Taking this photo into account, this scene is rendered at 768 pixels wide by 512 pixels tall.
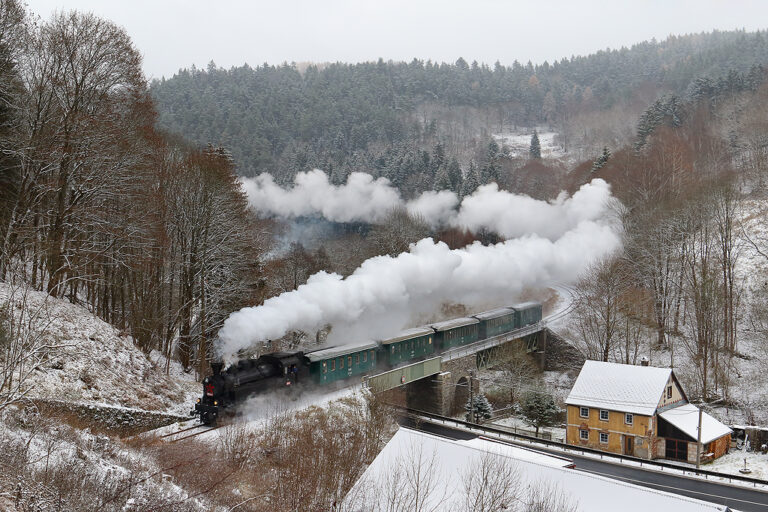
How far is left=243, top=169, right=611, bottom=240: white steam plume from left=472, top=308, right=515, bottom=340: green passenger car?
21.2 feet

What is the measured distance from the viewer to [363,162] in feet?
305

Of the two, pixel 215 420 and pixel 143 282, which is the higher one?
pixel 143 282

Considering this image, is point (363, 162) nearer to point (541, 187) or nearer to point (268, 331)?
point (541, 187)

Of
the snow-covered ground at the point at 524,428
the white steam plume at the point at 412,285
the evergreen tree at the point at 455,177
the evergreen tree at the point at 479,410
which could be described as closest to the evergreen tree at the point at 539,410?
the snow-covered ground at the point at 524,428

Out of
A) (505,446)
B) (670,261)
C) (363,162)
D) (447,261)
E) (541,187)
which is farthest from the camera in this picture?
(363,162)

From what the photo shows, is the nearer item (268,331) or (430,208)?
(268,331)

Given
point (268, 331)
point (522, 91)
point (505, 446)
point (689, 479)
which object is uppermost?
point (522, 91)

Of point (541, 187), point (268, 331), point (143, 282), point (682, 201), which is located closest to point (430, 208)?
point (541, 187)

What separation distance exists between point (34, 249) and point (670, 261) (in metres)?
38.2

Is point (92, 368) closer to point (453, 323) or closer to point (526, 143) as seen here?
point (453, 323)

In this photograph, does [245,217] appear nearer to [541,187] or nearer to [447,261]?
[447,261]

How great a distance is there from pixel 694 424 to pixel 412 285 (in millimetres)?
15151

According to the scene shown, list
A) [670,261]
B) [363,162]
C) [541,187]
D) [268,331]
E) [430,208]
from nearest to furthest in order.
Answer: [268,331], [670,261], [430,208], [541,187], [363,162]

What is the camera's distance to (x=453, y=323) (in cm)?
3859
